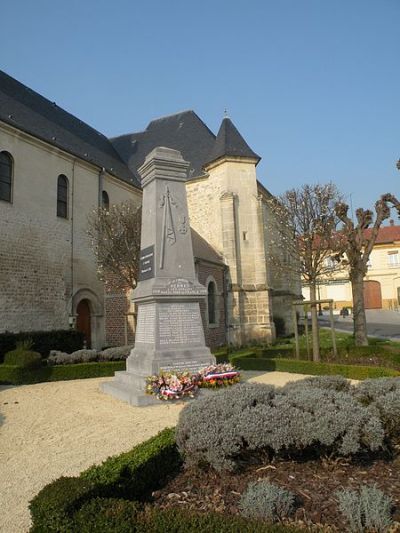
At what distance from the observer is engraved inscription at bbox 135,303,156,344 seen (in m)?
7.12

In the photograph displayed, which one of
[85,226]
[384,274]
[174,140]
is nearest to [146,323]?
A: [85,226]

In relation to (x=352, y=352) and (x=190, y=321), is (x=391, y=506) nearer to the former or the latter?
(x=190, y=321)

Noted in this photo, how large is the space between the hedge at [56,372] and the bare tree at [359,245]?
7.09 m

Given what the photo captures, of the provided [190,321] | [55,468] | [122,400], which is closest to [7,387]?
[122,400]

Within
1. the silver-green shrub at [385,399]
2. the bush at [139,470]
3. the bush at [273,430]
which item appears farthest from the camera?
the silver-green shrub at [385,399]

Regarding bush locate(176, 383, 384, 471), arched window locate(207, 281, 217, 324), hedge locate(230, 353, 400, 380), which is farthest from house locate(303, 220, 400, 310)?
bush locate(176, 383, 384, 471)

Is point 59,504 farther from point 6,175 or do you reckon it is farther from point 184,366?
point 6,175

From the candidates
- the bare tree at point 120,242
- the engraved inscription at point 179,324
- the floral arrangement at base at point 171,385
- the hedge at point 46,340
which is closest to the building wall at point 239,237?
the bare tree at point 120,242

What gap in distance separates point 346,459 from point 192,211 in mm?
16717

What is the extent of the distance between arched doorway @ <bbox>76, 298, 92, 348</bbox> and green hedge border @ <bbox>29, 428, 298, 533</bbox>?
13949mm

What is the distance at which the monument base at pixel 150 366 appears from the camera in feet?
21.7

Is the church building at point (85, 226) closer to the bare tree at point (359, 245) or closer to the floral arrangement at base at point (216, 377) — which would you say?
the bare tree at point (359, 245)

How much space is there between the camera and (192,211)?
1944cm

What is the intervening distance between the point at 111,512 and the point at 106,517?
5 cm
